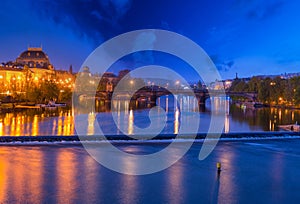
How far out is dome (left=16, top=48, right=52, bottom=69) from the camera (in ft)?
420

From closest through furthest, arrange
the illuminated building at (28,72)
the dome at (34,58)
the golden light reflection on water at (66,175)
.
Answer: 1. the golden light reflection on water at (66,175)
2. the illuminated building at (28,72)
3. the dome at (34,58)

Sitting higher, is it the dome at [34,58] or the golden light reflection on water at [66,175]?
the dome at [34,58]

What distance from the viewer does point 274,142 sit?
24.4m

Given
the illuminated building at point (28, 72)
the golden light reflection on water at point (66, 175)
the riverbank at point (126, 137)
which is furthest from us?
the illuminated building at point (28, 72)

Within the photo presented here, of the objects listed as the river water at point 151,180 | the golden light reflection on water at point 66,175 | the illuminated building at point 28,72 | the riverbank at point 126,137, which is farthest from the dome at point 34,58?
the golden light reflection on water at point 66,175

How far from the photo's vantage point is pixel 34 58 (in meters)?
131

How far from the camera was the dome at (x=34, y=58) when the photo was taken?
127938mm

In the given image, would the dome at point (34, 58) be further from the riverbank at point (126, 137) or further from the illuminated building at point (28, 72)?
the riverbank at point (126, 137)

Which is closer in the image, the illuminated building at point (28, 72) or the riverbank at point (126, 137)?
the riverbank at point (126, 137)

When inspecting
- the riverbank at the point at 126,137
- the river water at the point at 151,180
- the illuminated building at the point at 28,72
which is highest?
the illuminated building at the point at 28,72

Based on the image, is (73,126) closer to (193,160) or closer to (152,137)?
(152,137)

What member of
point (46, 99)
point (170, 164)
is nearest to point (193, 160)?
point (170, 164)

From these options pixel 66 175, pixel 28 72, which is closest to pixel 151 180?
pixel 66 175

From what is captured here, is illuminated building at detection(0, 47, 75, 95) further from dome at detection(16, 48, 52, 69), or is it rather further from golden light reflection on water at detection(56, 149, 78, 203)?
golden light reflection on water at detection(56, 149, 78, 203)
